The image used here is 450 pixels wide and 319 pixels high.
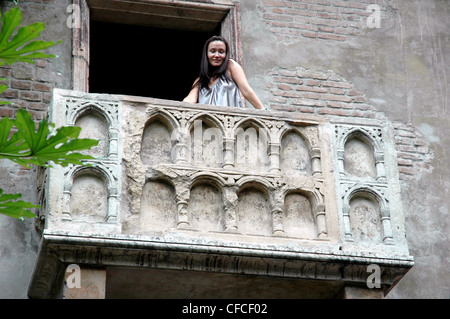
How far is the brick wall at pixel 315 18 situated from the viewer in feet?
34.5

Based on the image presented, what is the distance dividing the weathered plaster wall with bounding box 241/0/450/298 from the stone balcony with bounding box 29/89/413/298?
165 cm

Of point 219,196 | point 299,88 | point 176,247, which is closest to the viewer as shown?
point 176,247

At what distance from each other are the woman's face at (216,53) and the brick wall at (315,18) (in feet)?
4.89

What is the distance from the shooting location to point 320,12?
1069cm

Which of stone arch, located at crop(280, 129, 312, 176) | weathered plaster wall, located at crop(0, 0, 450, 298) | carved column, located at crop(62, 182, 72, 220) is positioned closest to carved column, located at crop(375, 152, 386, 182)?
stone arch, located at crop(280, 129, 312, 176)

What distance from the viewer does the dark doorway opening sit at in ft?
37.7

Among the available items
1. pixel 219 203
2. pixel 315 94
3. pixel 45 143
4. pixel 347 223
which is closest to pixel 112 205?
pixel 219 203

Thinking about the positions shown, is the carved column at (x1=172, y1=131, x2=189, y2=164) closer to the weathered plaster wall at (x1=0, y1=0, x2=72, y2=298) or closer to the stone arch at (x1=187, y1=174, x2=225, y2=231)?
the stone arch at (x1=187, y1=174, x2=225, y2=231)

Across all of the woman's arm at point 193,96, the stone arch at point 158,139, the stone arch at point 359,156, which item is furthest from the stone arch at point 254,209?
the woman's arm at point 193,96

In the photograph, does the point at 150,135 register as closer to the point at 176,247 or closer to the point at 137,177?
the point at 137,177

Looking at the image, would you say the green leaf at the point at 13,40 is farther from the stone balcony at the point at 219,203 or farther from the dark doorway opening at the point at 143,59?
the dark doorway opening at the point at 143,59
